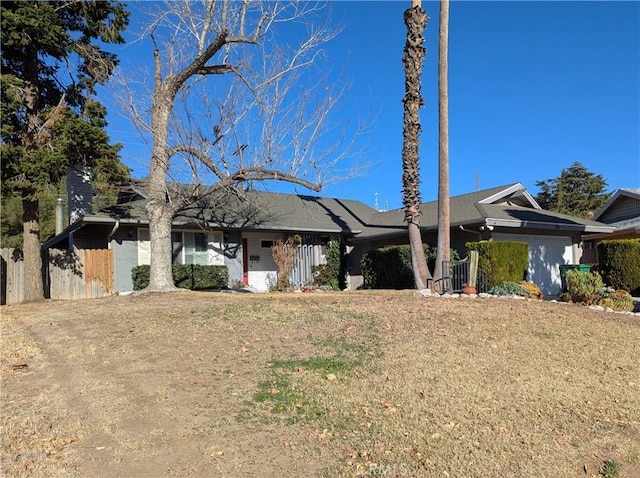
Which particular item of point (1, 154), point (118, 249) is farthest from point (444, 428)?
point (118, 249)

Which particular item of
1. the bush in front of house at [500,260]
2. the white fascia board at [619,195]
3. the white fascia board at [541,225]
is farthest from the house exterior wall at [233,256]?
the white fascia board at [619,195]

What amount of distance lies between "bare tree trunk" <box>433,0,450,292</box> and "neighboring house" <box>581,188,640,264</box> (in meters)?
11.6

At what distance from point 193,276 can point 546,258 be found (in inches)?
519

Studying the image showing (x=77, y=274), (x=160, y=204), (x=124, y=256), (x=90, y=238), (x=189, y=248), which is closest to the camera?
(x=160, y=204)

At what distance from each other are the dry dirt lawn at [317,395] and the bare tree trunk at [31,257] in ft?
19.3

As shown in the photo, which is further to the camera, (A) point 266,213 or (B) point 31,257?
(A) point 266,213

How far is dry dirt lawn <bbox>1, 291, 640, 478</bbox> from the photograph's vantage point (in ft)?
13.1

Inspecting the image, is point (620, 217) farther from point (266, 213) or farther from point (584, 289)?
point (266, 213)

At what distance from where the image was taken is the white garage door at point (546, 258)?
61.2ft

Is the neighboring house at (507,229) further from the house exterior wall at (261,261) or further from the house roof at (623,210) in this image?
the house roof at (623,210)

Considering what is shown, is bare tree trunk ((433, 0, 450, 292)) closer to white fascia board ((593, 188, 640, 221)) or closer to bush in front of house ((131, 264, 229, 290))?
bush in front of house ((131, 264, 229, 290))

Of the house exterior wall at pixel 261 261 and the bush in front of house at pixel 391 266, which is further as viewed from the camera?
the house exterior wall at pixel 261 261

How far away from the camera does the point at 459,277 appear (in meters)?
15.1

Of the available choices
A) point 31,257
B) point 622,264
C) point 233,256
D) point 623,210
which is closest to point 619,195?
point 623,210
